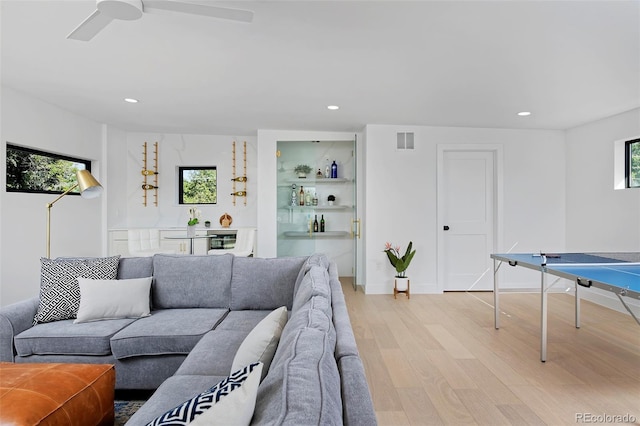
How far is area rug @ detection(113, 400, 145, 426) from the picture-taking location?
6.23 feet

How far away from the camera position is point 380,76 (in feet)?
10.0

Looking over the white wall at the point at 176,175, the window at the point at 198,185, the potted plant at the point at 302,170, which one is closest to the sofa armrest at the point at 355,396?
the potted plant at the point at 302,170

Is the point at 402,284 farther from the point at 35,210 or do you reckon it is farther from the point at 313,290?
the point at 35,210

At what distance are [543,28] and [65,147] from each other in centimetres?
504

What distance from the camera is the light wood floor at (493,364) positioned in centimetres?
208

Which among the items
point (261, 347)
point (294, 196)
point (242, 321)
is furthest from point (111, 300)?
point (294, 196)

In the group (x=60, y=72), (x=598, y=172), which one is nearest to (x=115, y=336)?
(x=60, y=72)

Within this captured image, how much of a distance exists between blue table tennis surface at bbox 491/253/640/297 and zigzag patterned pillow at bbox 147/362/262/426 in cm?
220

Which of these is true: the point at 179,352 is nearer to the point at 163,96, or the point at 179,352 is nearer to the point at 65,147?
the point at 163,96

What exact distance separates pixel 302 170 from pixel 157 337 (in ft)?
12.1

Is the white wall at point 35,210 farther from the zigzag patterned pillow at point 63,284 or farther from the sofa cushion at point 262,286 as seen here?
the sofa cushion at point 262,286

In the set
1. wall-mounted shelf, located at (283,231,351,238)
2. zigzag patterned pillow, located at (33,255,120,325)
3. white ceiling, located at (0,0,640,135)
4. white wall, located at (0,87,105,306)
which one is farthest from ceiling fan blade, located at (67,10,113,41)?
wall-mounted shelf, located at (283,231,351,238)

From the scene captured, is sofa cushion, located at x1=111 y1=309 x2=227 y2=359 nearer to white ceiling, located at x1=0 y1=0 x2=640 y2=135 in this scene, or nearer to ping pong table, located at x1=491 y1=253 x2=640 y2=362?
white ceiling, located at x1=0 y1=0 x2=640 y2=135

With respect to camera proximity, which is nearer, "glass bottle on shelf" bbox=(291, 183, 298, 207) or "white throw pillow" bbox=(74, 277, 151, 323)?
"white throw pillow" bbox=(74, 277, 151, 323)
